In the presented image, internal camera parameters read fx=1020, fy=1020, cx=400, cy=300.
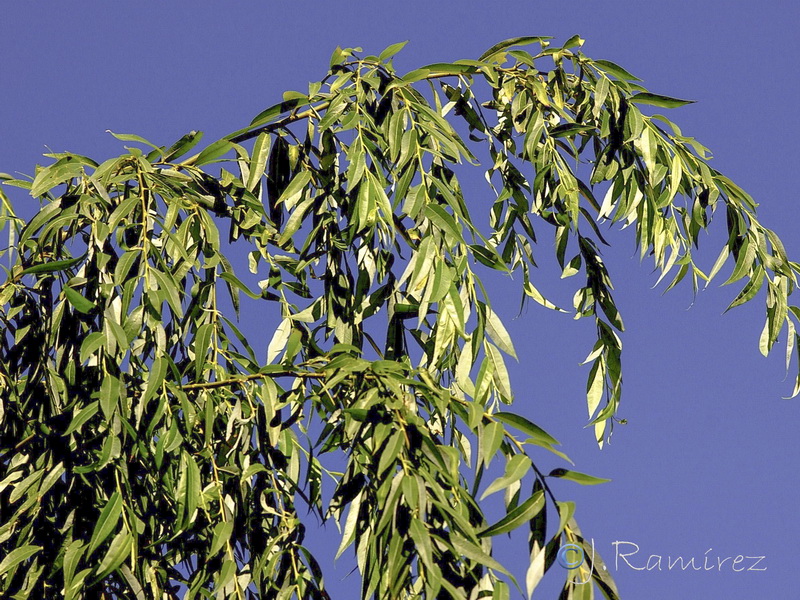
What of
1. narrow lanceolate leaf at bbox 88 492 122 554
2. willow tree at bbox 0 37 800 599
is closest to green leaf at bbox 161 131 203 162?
willow tree at bbox 0 37 800 599

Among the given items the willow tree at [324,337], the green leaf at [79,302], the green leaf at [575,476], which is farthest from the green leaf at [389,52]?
the green leaf at [575,476]

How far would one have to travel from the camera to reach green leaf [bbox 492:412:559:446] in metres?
1.05

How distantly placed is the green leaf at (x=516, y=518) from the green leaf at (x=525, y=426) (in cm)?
7

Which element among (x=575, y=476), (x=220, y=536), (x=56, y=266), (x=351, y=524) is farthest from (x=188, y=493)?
(x=575, y=476)

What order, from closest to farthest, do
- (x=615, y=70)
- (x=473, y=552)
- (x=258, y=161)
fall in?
(x=473, y=552) → (x=258, y=161) → (x=615, y=70)

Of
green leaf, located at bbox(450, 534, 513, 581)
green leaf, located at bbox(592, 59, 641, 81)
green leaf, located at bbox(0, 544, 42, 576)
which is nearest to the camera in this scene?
green leaf, located at bbox(450, 534, 513, 581)

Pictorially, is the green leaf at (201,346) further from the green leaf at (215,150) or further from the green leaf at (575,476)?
the green leaf at (575,476)

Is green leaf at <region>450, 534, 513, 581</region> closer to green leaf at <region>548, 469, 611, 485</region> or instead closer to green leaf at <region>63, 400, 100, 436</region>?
green leaf at <region>548, 469, 611, 485</region>

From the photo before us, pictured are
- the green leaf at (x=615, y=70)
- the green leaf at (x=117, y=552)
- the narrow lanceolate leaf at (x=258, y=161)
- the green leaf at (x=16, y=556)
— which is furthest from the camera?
the green leaf at (x=615, y=70)

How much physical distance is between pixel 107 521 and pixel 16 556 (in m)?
0.18

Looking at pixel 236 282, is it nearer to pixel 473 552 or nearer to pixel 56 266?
pixel 56 266

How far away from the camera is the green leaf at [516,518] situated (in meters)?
0.98

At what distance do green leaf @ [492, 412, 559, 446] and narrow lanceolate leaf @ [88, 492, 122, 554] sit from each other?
422 millimetres

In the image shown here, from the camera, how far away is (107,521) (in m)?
1.10
